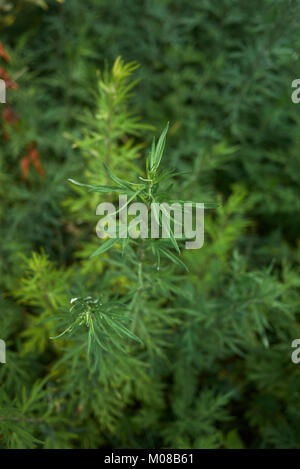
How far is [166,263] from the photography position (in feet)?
5.59

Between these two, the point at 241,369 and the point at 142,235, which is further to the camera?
the point at 241,369

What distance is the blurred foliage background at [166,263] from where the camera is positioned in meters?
1.55

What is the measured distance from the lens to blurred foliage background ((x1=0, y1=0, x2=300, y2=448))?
5.09 feet

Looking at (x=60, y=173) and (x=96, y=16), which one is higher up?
(x=96, y=16)

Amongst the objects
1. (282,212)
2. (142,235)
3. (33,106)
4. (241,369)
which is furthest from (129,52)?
(241,369)

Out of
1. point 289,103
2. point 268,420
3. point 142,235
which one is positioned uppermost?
point 289,103

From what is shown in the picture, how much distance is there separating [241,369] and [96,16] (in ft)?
8.03

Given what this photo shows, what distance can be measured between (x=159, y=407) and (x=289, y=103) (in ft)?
6.84

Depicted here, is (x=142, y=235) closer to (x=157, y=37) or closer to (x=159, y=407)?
(x=159, y=407)

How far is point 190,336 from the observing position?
1.65 m
